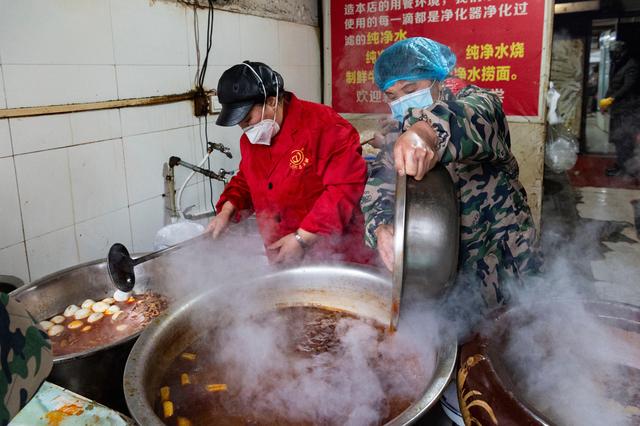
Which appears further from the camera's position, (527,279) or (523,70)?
(523,70)

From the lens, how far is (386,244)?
1.83 metres

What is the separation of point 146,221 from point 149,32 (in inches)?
49.4

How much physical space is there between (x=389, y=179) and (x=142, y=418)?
1402 millimetres

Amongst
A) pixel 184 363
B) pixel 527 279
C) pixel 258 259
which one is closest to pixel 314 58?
pixel 258 259

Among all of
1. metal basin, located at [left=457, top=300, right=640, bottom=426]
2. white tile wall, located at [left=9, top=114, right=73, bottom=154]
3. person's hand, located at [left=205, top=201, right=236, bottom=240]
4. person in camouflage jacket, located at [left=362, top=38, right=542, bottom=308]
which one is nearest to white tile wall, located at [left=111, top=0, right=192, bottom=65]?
white tile wall, located at [left=9, top=114, right=73, bottom=154]

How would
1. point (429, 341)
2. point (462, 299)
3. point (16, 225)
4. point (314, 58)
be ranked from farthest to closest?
point (314, 58), point (16, 225), point (462, 299), point (429, 341)

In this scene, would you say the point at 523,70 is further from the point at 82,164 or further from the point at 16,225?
the point at 16,225

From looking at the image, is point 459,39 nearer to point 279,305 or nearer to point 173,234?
point 173,234

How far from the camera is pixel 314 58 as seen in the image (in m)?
5.34

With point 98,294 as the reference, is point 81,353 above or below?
above

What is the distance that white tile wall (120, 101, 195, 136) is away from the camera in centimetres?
310

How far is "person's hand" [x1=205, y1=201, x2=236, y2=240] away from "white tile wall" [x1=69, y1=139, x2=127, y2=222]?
2.11ft

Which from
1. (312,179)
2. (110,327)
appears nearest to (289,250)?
(312,179)

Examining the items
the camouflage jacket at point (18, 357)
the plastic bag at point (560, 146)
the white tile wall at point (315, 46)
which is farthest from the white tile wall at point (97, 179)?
the plastic bag at point (560, 146)
